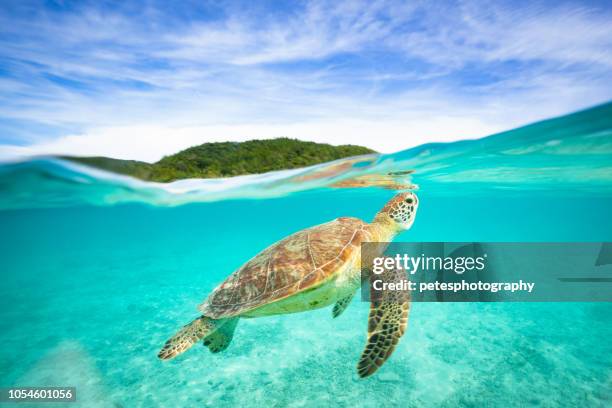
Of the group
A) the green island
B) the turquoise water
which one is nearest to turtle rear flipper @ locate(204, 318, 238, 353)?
the turquoise water

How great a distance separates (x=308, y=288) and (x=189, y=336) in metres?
1.85

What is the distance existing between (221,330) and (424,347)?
4.86 m

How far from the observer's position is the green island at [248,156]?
37.3ft

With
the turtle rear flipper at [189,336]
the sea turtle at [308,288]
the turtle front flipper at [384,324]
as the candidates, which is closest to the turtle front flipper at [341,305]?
the sea turtle at [308,288]

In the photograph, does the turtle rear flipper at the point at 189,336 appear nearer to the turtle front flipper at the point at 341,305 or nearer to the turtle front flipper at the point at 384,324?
the turtle front flipper at the point at 341,305

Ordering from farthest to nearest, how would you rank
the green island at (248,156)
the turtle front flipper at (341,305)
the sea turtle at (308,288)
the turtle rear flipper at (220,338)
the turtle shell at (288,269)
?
the green island at (248,156) < the turtle front flipper at (341,305) < the turtle rear flipper at (220,338) < the turtle shell at (288,269) < the sea turtle at (308,288)

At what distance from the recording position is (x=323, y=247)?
4297 millimetres

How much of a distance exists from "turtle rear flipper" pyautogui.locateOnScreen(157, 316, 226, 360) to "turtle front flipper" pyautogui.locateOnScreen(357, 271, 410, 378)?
6.89 ft

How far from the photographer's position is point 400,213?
4902 millimetres

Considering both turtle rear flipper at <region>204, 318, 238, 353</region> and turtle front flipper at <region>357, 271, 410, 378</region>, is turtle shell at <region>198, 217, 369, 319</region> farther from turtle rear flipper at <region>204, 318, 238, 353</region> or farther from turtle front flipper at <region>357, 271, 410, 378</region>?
turtle front flipper at <region>357, 271, 410, 378</region>

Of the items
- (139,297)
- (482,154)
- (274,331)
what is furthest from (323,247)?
(139,297)

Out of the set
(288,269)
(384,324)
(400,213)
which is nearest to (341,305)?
(384,324)

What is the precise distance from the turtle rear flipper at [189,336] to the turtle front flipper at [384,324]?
210 cm

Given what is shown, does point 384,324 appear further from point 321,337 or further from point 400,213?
point 321,337
